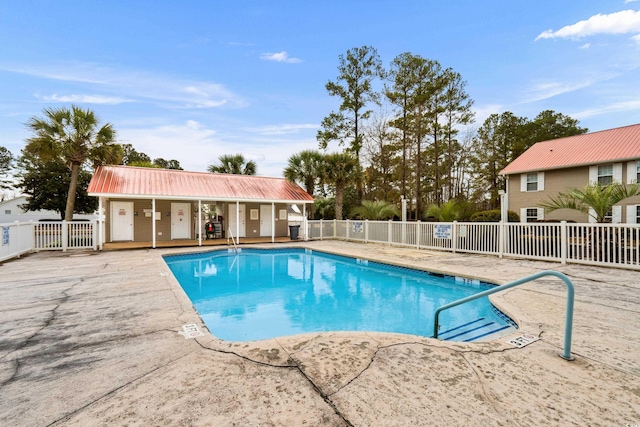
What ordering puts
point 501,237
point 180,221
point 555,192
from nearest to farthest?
point 501,237 → point 555,192 → point 180,221

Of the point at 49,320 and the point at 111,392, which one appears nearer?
the point at 111,392

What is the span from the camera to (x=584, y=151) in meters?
15.3

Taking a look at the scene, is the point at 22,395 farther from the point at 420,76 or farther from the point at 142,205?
the point at 420,76

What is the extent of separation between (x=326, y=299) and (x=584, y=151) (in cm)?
1693

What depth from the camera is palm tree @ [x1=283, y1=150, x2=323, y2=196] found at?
1842 cm

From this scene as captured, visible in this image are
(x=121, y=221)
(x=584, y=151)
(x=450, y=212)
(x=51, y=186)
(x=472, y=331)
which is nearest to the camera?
(x=472, y=331)

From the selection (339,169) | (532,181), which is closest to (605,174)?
(532,181)

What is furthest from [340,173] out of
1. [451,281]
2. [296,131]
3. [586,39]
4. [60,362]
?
[60,362]

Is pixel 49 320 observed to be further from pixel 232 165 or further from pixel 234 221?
pixel 232 165

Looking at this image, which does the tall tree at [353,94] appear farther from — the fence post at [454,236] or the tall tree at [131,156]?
the tall tree at [131,156]

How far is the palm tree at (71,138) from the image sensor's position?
13.3 m

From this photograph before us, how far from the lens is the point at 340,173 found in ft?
59.4

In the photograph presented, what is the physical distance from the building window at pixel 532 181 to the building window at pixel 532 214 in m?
1.19

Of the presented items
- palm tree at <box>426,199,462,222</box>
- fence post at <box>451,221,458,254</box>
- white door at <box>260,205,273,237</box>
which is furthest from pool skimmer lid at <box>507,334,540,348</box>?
white door at <box>260,205,273,237</box>
